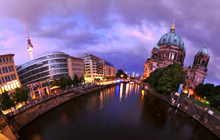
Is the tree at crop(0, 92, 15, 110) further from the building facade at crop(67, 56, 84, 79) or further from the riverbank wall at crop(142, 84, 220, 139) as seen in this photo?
the riverbank wall at crop(142, 84, 220, 139)

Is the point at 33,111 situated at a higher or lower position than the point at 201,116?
higher

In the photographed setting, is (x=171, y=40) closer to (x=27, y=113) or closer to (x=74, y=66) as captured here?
(x=74, y=66)

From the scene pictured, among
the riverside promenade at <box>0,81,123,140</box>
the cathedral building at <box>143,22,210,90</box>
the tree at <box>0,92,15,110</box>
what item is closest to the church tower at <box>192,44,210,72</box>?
the cathedral building at <box>143,22,210,90</box>

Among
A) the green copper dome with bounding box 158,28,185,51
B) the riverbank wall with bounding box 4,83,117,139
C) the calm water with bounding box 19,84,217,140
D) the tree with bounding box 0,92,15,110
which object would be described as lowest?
the calm water with bounding box 19,84,217,140

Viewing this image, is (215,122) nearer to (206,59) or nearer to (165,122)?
(165,122)

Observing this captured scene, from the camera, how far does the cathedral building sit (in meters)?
78.7

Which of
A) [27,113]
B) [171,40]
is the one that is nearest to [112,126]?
[27,113]

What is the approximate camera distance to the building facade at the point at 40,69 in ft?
170

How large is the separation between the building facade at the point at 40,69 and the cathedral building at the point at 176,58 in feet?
271

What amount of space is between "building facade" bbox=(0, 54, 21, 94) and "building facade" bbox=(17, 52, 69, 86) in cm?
1926

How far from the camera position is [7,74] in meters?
31.6

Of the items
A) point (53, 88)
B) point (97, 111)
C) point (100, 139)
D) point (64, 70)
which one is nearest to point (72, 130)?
point (100, 139)

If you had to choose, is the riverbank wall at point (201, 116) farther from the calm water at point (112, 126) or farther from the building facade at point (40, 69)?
the building facade at point (40, 69)

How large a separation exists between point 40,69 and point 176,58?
119 meters
